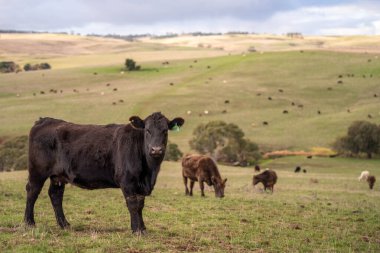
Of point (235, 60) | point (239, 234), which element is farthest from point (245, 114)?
point (239, 234)

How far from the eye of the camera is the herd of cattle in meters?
11.7

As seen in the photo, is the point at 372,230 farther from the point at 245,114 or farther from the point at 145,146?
the point at 245,114

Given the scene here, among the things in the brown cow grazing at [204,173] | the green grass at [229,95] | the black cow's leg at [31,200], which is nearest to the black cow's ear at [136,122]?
the black cow's leg at [31,200]

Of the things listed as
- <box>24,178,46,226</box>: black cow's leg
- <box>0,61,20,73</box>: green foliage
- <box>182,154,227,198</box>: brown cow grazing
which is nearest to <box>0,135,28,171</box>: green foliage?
<box>182,154,227,198</box>: brown cow grazing

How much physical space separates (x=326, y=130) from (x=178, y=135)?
741 inches

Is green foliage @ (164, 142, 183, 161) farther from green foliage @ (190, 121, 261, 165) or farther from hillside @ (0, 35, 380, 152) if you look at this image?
hillside @ (0, 35, 380, 152)

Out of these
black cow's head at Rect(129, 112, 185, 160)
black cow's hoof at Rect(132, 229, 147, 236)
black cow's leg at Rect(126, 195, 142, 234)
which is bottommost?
black cow's hoof at Rect(132, 229, 147, 236)

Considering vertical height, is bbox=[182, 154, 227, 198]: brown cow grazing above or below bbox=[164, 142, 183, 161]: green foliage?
above

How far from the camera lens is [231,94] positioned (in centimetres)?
9388

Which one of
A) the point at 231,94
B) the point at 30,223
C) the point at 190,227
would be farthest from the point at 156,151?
the point at 231,94

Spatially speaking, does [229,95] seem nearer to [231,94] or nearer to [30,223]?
[231,94]

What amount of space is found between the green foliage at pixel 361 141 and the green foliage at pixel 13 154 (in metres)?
32.8

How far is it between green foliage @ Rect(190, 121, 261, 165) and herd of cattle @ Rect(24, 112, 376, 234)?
1780 inches

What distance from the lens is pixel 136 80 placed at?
370ft
